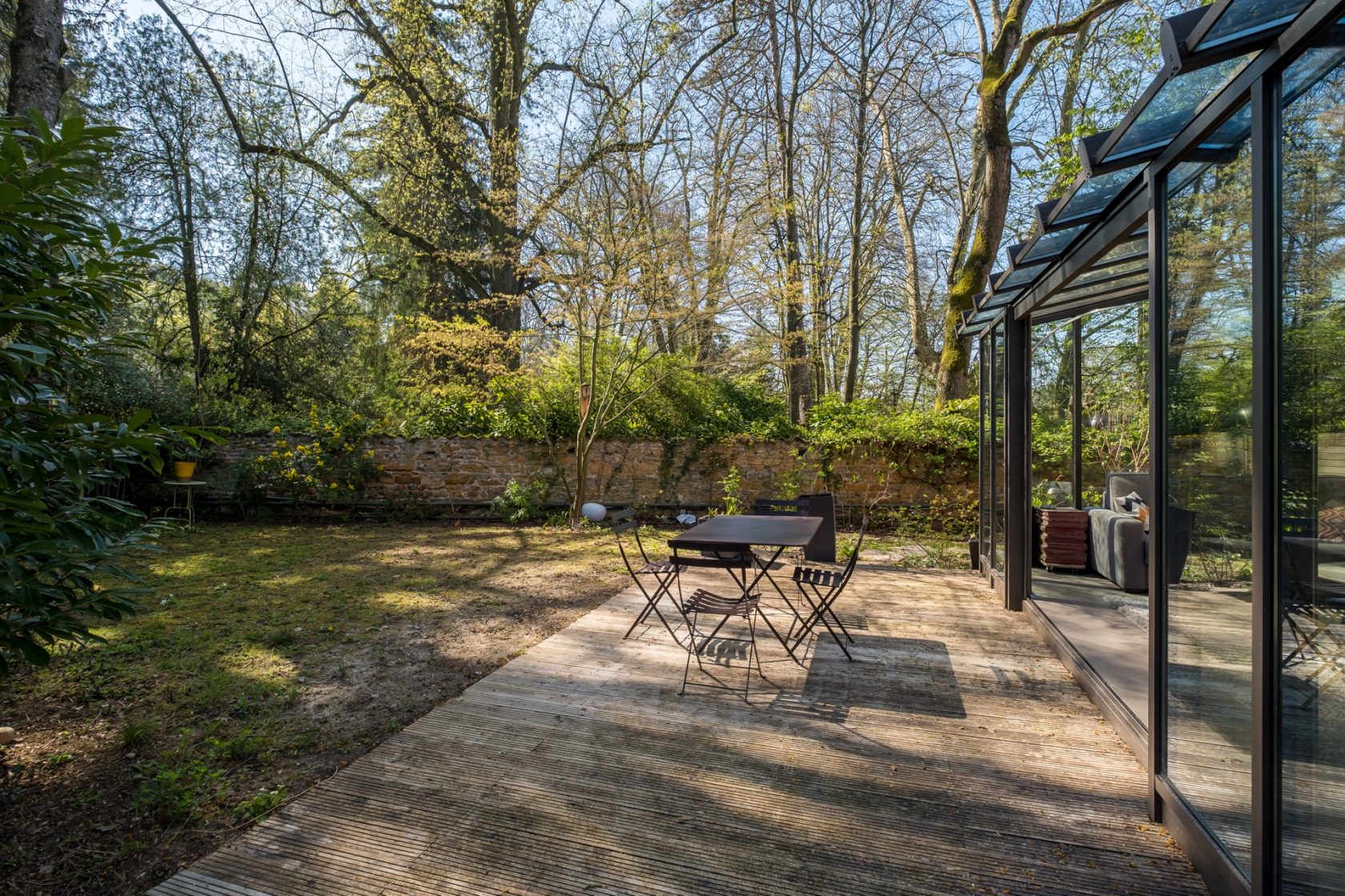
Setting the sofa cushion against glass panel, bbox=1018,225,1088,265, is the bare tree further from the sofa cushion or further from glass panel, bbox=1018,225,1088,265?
glass panel, bbox=1018,225,1088,265

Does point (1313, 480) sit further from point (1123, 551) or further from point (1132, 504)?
point (1132, 504)

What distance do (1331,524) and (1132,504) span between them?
5.16m

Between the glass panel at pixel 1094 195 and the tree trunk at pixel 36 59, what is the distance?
8.61 meters

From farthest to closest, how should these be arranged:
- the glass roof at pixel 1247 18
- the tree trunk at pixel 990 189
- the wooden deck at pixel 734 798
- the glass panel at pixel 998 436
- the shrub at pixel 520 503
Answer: the shrub at pixel 520 503 → the tree trunk at pixel 990 189 → the glass panel at pixel 998 436 → the wooden deck at pixel 734 798 → the glass roof at pixel 1247 18

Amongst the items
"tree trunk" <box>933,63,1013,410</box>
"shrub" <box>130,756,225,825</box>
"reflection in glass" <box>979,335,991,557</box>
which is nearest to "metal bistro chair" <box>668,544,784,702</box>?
"shrub" <box>130,756,225,825</box>

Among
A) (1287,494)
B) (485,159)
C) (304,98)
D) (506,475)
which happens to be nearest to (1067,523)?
(1287,494)

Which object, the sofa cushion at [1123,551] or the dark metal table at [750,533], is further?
the sofa cushion at [1123,551]

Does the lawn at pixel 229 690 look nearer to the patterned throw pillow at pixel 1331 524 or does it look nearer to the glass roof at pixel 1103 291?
the patterned throw pillow at pixel 1331 524

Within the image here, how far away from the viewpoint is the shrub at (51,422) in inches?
71.5

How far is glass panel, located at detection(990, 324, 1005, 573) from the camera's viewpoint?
5.52 metres

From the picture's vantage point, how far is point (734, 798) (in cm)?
245

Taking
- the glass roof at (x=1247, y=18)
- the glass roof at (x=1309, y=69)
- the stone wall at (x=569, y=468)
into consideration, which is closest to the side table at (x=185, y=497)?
the stone wall at (x=569, y=468)

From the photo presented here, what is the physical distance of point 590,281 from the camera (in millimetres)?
8883

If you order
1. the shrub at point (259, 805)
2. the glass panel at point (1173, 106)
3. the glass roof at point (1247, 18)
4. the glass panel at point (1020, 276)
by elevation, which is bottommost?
the shrub at point (259, 805)
